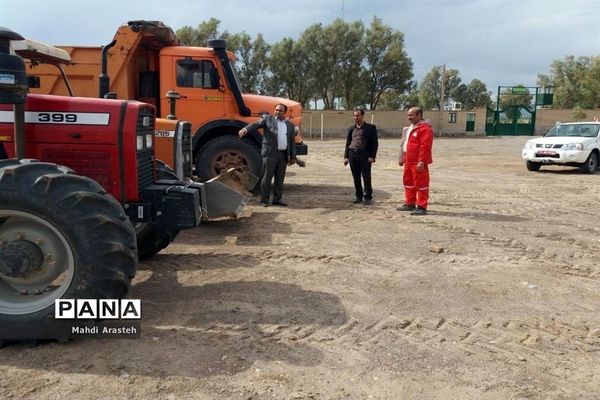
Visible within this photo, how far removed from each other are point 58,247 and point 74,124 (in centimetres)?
98

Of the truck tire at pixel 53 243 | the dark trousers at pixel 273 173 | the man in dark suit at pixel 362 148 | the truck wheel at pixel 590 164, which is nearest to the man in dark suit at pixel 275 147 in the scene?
the dark trousers at pixel 273 173

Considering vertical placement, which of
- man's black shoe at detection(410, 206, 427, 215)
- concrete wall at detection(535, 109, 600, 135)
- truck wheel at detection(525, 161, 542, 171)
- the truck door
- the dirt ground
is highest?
concrete wall at detection(535, 109, 600, 135)

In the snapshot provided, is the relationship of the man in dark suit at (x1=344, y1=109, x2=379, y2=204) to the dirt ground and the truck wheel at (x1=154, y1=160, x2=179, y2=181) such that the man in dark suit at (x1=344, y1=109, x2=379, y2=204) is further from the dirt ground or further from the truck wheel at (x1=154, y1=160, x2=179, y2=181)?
the truck wheel at (x1=154, y1=160, x2=179, y2=181)

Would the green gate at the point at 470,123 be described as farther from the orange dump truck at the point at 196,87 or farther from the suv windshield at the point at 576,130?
the orange dump truck at the point at 196,87

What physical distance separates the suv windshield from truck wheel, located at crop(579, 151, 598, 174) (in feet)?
2.15

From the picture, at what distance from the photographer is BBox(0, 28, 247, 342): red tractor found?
3.47 meters

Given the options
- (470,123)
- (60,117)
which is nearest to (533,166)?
(60,117)

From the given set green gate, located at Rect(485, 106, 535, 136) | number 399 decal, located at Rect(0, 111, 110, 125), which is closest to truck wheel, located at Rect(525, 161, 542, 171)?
number 399 decal, located at Rect(0, 111, 110, 125)

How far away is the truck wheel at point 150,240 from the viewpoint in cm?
546

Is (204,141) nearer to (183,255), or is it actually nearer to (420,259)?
(183,255)

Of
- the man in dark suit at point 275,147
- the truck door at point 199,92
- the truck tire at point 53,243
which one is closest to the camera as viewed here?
the truck tire at point 53,243

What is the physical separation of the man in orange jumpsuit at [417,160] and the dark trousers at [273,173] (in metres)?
2.09

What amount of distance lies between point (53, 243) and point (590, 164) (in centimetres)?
1558

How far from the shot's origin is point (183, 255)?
6.02m
